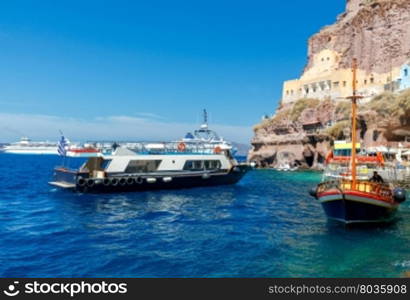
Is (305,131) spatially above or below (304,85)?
below

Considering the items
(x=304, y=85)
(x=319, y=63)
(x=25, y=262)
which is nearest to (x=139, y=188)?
(x=25, y=262)

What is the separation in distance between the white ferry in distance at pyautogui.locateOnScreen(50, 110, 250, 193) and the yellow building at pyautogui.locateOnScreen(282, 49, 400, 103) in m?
35.5

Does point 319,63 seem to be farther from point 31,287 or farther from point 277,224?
point 31,287

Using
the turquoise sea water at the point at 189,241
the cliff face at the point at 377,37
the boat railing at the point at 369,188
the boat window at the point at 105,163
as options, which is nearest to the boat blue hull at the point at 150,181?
the boat window at the point at 105,163

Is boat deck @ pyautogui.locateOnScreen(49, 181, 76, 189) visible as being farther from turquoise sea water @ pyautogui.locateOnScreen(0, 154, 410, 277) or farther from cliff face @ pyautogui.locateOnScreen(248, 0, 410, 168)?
cliff face @ pyautogui.locateOnScreen(248, 0, 410, 168)

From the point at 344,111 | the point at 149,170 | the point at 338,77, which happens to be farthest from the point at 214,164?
the point at 338,77

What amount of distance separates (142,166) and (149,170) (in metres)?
0.88

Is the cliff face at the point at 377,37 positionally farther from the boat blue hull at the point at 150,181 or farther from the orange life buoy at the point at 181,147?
the orange life buoy at the point at 181,147

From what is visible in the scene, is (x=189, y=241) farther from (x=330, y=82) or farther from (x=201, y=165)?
(x=330, y=82)

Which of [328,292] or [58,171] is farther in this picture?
[58,171]

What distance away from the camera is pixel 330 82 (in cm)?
8238

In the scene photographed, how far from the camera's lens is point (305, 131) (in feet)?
256

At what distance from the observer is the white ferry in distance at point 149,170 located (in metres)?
35.8

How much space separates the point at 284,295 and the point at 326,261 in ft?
20.7
